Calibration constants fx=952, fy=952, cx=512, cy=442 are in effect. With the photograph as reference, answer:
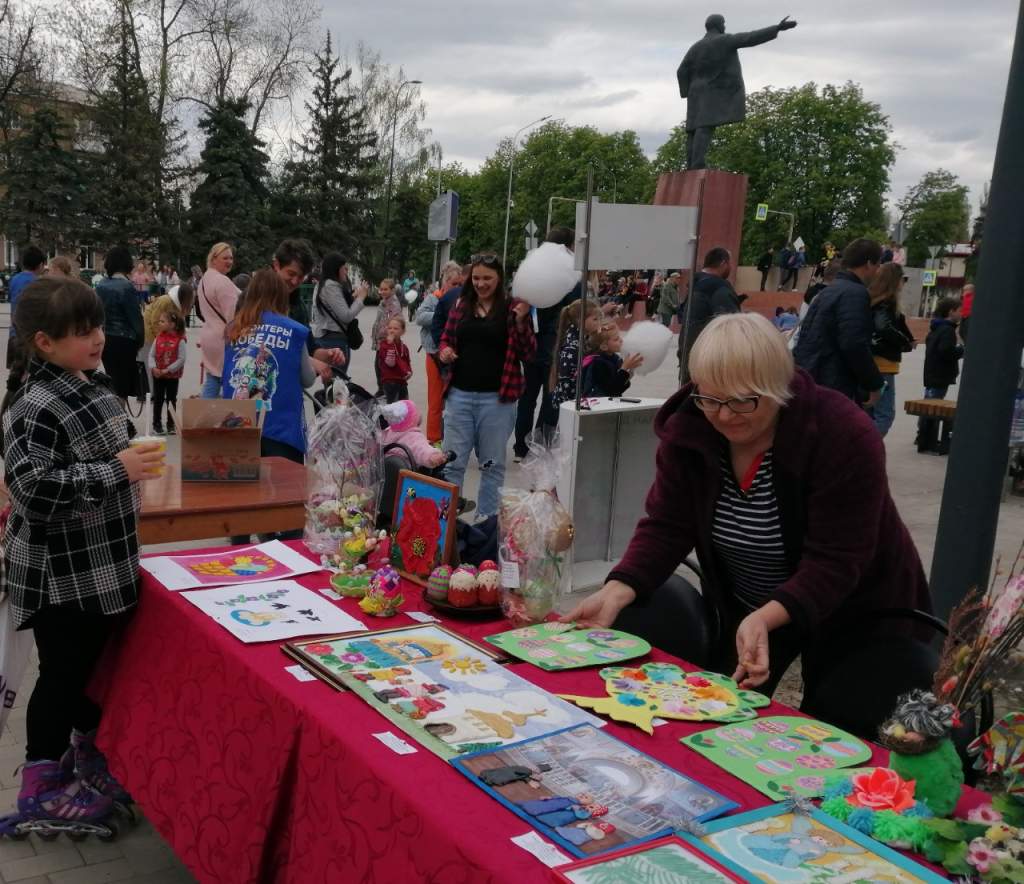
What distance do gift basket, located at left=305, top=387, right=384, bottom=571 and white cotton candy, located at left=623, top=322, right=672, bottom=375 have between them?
3323mm

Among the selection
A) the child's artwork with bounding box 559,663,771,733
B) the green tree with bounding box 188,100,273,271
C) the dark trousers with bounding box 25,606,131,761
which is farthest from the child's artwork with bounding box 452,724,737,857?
the green tree with bounding box 188,100,273,271

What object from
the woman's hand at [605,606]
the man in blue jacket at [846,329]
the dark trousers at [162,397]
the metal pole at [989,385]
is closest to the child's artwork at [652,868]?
the woman's hand at [605,606]

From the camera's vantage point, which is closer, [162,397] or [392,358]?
[392,358]

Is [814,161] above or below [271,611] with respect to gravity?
above

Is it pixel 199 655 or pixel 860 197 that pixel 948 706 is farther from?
pixel 860 197

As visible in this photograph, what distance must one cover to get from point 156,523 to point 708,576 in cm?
186

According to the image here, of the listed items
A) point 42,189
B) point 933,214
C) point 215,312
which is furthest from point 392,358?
point 933,214

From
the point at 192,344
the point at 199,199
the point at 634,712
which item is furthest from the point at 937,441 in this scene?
the point at 199,199

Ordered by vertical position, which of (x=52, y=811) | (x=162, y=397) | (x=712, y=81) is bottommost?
(x=52, y=811)

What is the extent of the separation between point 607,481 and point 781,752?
3.84 metres

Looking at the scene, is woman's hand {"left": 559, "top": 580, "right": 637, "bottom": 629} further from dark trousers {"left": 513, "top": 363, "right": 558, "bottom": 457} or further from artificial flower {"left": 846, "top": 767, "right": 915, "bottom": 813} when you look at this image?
dark trousers {"left": 513, "top": 363, "right": 558, "bottom": 457}

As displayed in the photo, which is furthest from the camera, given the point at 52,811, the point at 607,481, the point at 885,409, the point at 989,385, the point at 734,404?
the point at 885,409

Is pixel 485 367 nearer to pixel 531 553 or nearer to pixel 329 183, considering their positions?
pixel 531 553

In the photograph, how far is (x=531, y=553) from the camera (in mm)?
2447
